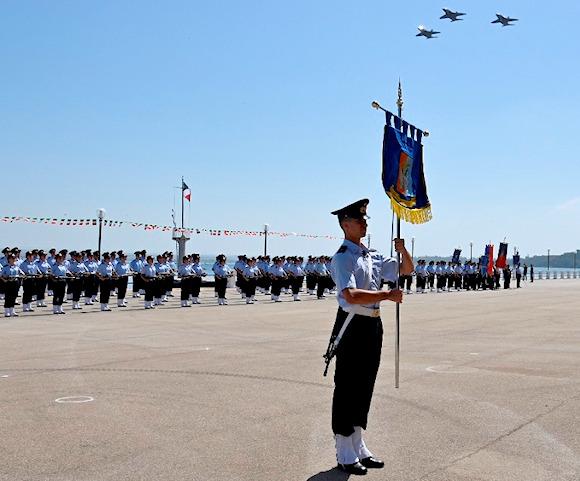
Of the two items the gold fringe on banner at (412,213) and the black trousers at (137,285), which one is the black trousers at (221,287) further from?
the gold fringe on banner at (412,213)

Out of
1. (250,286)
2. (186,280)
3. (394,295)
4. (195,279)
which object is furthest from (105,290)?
(394,295)

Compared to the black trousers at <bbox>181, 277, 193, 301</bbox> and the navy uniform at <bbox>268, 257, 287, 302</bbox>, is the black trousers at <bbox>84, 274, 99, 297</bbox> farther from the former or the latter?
the navy uniform at <bbox>268, 257, 287, 302</bbox>

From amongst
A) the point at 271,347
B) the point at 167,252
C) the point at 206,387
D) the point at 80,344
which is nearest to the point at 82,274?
the point at 167,252

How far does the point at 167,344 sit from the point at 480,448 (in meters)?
8.18

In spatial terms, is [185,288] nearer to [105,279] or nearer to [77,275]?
[105,279]

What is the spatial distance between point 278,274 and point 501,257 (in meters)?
22.9

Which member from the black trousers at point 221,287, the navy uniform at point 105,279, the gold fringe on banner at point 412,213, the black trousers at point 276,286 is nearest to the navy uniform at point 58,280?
the navy uniform at point 105,279

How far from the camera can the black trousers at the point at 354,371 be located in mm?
5633

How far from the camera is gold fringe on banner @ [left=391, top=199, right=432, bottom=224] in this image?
7.33 meters

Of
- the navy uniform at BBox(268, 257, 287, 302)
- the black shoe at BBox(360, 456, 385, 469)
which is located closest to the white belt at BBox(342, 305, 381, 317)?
the black shoe at BBox(360, 456, 385, 469)

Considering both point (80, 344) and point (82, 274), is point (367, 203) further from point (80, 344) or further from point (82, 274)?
point (82, 274)

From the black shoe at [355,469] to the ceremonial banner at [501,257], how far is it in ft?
146

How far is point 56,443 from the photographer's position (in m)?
6.21

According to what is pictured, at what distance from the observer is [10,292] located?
21.1 m
